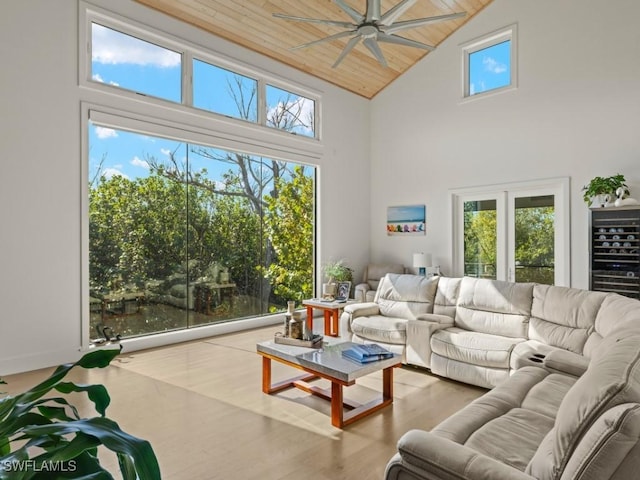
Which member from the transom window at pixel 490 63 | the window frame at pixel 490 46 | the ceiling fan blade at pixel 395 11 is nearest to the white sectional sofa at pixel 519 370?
the ceiling fan blade at pixel 395 11

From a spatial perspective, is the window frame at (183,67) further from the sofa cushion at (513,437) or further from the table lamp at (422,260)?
the sofa cushion at (513,437)

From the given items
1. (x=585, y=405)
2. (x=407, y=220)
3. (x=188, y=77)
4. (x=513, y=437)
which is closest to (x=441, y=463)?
A: (x=585, y=405)

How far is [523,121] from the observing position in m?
6.18

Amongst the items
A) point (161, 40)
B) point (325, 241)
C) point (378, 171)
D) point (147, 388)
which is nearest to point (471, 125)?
point (378, 171)

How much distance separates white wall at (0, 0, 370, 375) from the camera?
412 centimetres

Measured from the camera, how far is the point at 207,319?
5.84 m

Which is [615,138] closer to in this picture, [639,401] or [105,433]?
[639,401]

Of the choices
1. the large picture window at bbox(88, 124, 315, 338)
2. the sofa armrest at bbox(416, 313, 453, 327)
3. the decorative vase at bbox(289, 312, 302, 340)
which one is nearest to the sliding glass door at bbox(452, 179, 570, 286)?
the sofa armrest at bbox(416, 313, 453, 327)

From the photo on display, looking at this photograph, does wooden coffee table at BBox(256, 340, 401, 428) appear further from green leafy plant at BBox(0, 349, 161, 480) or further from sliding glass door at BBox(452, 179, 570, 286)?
sliding glass door at BBox(452, 179, 570, 286)

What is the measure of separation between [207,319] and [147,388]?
2.11 metres

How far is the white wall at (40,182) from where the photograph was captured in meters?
4.12

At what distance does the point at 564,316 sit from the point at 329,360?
209 centimetres

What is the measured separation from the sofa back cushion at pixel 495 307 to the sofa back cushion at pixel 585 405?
242 cm

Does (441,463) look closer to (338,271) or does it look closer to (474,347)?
(474,347)
